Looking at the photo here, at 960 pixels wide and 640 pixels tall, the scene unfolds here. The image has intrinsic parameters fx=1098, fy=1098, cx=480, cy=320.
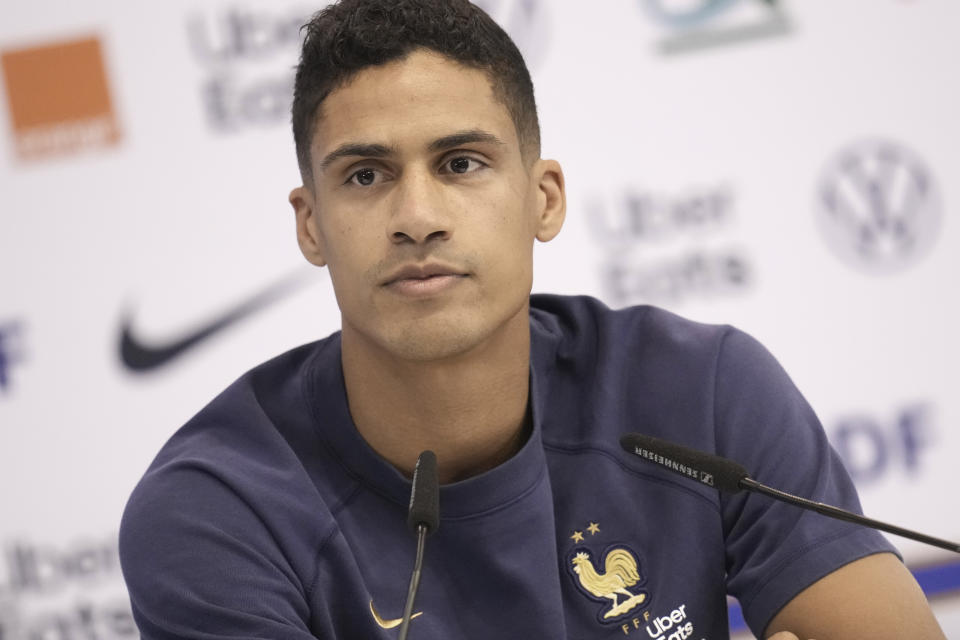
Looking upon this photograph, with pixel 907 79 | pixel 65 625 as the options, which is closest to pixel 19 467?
pixel 65 625

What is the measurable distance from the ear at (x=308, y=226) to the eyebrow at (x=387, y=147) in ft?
0.60

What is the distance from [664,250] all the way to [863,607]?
151cm

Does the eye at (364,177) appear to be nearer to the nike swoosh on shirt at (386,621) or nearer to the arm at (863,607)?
the nike swoosh on shirt at (386,621)

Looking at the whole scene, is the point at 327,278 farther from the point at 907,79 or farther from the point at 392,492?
the point at 907,79

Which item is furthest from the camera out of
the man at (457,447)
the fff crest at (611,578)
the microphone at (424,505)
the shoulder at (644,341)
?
the shoulder at (644,341)

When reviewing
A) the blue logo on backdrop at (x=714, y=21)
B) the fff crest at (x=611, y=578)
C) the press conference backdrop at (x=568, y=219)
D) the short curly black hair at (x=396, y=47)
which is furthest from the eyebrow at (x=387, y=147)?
the blue logo on backdrop at (x=714, y=21)

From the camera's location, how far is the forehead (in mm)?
1726

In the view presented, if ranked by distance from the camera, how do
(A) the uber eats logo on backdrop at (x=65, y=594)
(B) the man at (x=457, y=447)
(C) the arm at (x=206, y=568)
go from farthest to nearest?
1. (A) the uber eats logo on backdrop at (x=65, y=594)
2. (B) the man at (x=457, y=447)
3. (C) the arm at (x=206, y=568)

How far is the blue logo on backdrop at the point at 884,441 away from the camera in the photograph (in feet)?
→ 9.93

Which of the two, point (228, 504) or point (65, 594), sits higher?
point (228, 504)

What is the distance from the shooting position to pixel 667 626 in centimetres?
176

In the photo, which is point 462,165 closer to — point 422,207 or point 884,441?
point 422,207

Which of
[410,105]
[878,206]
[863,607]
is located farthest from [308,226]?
[878,206]

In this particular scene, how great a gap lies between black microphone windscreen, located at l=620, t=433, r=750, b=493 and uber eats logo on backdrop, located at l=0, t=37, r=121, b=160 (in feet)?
6.77
